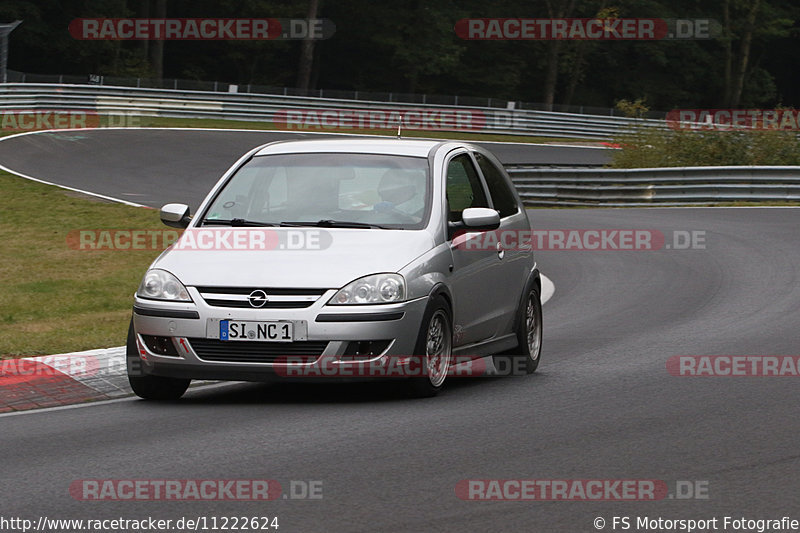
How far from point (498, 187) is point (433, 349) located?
7.44 feet

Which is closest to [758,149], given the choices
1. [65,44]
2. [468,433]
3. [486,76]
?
[468,433]

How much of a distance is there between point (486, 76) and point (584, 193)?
153ft

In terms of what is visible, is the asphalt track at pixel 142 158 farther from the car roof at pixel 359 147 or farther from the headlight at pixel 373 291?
the headlight at pixel 373 291

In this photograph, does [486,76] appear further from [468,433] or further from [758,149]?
[468,433]

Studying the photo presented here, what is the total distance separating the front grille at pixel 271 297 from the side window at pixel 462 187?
1568 mm

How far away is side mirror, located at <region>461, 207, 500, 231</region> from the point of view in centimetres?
970

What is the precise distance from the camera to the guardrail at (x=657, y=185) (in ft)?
93.9

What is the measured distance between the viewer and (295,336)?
8.71 meters

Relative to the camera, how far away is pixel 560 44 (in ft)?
249
